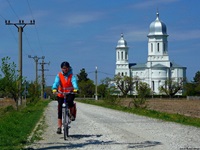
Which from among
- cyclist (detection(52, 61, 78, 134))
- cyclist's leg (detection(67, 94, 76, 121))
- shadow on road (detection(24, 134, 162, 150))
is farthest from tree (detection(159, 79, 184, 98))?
shadow on road (detection(24, 134, 162, 150))

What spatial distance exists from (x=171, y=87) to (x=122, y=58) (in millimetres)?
34654

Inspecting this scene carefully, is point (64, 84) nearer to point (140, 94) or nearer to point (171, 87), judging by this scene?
point (140, 94)

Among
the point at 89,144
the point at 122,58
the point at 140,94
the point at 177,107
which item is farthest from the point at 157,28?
the point at 89,144

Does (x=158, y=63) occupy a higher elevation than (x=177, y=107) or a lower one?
higher

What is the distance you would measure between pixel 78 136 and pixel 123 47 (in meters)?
158

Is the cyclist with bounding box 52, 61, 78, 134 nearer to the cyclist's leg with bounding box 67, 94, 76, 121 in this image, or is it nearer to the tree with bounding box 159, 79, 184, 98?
the cyclist's leg with bounding box 67, 94, 76, 121

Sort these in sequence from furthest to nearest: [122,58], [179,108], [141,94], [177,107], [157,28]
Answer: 1. [122,58]
2. [157,28]
3. [177,107]
4. [179,108]
5. [141,94]

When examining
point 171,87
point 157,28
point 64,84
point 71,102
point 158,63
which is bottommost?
point 71,102

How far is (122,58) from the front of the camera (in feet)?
555

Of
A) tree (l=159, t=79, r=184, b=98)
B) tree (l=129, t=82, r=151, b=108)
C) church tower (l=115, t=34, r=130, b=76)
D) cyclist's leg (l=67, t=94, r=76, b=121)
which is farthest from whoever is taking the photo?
church tower (l=115, t=34, r=130, b=76)

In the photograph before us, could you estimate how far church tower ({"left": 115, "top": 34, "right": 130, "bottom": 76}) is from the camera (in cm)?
16625

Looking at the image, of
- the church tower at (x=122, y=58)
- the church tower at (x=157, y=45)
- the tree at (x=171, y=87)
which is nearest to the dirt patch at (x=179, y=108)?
the tree at (x=171, y=87)

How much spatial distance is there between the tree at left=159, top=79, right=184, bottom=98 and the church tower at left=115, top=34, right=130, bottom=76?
27167mm

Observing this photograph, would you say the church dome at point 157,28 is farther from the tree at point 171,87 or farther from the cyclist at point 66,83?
the cyclist at point 66,83
